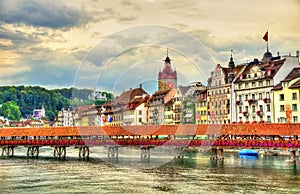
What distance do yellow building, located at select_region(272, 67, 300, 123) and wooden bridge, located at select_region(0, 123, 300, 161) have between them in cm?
779

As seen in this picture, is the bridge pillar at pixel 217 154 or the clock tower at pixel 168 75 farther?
the bridge pillar at pixel 217 154

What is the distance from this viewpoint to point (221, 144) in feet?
182

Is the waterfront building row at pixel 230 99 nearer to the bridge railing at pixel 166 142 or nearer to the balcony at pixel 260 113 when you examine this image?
the balcony at pixel 260 113

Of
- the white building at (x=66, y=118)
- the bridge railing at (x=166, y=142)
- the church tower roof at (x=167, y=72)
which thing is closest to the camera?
the church tower roof at (x=167, y=72)

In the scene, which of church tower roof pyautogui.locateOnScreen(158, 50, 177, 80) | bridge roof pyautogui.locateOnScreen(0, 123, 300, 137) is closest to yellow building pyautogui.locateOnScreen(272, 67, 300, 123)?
bridge roof pyautogui.locateOnScreen(0, 123, 300, 137)

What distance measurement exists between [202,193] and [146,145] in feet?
100

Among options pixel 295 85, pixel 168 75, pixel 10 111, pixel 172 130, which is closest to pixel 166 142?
pixel 172 130

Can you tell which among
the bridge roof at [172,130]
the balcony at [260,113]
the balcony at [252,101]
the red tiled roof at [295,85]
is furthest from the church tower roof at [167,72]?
the balcony at [252,101]

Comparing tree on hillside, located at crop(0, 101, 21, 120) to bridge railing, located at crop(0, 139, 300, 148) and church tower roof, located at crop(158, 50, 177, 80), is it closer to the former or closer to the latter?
bridge railing, located at crop(0, 139, 300, 148)

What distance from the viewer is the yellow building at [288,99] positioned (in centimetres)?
7000

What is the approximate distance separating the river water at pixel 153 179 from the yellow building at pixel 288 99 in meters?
23.0

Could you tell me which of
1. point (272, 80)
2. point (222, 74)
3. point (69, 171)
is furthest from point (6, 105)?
point (69, 171)

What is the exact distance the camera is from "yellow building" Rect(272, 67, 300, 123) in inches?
2756

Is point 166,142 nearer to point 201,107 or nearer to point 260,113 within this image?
point 260,113
